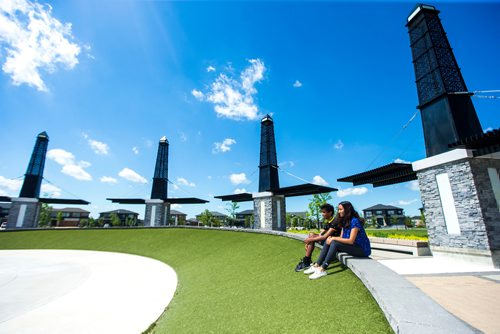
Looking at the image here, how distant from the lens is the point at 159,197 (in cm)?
2934

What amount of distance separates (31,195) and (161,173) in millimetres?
15467

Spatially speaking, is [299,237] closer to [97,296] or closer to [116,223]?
[97,296]

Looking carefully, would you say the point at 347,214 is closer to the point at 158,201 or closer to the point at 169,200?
the point at 169,200

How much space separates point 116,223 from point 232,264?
2608 inches

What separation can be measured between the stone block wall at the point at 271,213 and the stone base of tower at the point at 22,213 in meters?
27.7

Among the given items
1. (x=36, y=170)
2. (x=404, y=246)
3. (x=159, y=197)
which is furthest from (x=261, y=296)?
(x=36, y=170)

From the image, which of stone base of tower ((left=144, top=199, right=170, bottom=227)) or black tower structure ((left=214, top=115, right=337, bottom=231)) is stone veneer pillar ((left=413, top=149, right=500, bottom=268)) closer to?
black tower structure ((left=214, top=115, right=337, bottom=231))

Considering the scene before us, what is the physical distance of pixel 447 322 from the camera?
2.17 meters

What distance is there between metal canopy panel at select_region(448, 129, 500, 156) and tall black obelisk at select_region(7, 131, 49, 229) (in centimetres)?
3980

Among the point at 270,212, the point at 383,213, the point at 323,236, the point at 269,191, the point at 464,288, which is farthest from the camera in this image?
the point at 383,213

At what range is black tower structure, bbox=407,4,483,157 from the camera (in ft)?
35.9

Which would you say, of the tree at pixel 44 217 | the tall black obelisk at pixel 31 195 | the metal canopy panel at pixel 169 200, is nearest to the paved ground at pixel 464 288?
the metal canopy panel at pixel 169 200

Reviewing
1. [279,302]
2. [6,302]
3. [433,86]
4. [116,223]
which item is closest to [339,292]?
[279,302]

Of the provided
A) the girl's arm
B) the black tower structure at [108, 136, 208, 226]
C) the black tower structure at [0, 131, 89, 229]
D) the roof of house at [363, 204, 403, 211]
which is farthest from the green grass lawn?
the roof of house at [363, 204, 403, 211]
